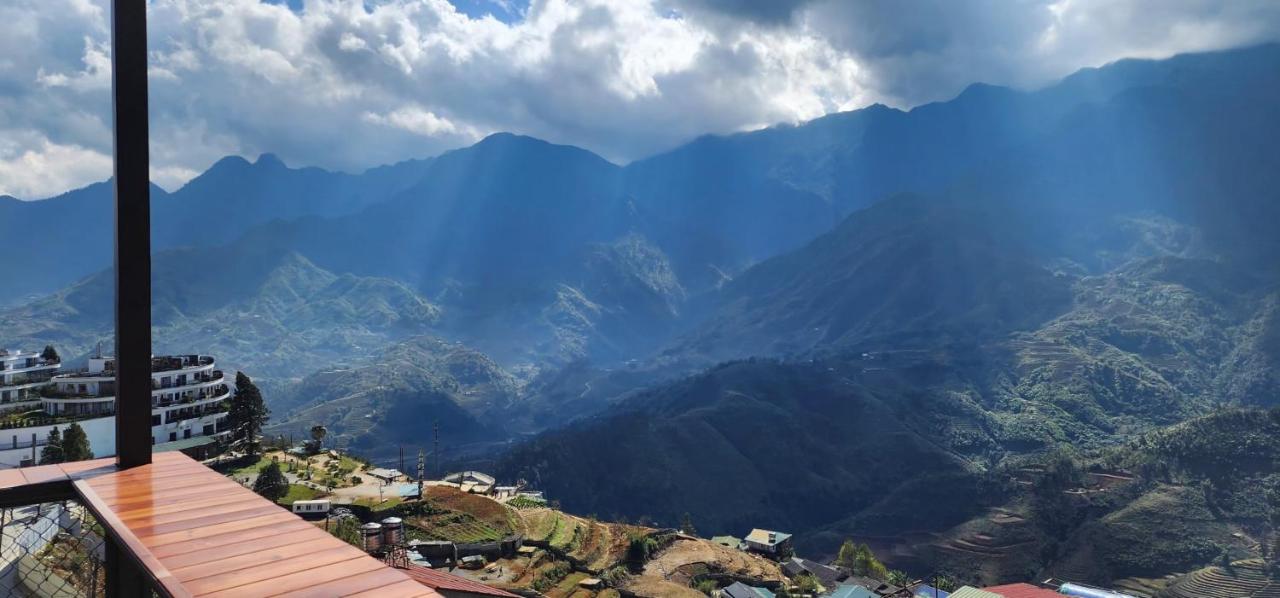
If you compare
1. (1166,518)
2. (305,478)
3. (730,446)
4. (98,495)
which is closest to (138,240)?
(98,495)

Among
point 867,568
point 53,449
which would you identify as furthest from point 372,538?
point 867,568

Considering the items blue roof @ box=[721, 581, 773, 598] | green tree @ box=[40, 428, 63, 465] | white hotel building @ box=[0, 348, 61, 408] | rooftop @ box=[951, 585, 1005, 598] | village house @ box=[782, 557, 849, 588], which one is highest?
white hotel building @ box=[0, 348, 61, 408]

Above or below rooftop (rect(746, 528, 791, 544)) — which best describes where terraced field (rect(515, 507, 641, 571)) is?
above

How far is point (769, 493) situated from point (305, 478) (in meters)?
49.0

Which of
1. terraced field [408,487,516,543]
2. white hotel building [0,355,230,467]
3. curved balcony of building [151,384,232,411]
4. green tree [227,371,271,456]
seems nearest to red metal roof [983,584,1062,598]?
terraced field [408,487,516,543]

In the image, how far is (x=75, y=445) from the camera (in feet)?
66.9

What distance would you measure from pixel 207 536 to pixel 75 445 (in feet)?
78.6

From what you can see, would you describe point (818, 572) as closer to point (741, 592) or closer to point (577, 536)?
point (741, 592)

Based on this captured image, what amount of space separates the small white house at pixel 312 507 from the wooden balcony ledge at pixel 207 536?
2328cm

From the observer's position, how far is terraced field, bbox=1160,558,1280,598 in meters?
39.2

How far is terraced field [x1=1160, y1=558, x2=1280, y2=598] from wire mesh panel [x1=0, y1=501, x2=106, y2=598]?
50957mm

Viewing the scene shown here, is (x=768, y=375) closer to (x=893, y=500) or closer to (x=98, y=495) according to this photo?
(x=893, y=500)

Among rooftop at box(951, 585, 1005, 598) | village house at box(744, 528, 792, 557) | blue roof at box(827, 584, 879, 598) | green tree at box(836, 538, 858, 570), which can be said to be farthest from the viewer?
village house at box(744, 528, 792, 557)

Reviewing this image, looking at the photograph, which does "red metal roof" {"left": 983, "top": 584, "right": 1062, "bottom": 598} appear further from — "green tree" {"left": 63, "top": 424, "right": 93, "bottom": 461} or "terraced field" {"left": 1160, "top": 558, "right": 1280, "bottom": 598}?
"green tree" {"left": 63, "top": 424, "right": 93, "bottom": 461}
